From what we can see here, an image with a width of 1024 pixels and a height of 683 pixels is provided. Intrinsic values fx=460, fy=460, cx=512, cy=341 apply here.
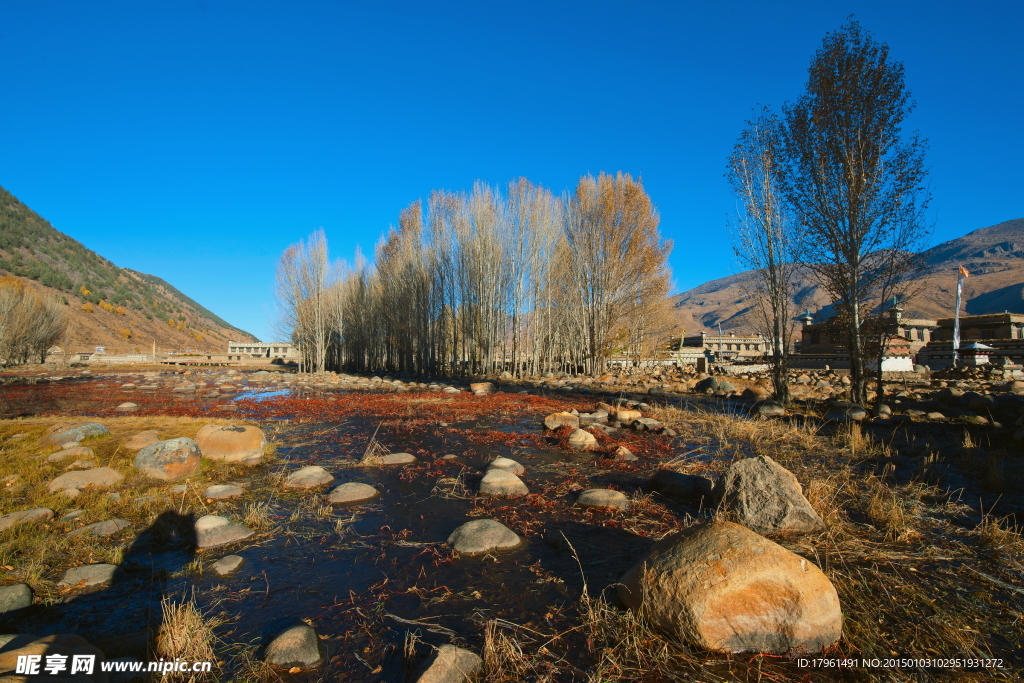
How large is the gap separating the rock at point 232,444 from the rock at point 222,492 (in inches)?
49.9

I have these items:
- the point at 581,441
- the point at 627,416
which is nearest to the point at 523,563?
the point at 581,441

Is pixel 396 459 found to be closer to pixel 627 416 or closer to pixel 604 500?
pixel 604 500

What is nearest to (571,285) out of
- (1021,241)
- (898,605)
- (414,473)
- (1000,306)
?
(414,473)

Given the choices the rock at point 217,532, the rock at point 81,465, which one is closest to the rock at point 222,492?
the rock at point 217,532

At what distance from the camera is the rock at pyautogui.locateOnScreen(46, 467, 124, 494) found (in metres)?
5.04

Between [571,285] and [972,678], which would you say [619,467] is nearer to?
[972,678]

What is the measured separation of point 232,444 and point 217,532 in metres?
3.10

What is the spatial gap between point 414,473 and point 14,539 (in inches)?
152

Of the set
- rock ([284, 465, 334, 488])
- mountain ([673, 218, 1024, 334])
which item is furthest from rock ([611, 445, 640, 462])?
mountain ([673, 218, 1024, 334])

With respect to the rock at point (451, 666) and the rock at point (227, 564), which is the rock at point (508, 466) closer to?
the rock at point (227, 564)

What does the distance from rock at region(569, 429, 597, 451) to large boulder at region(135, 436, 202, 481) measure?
561cm

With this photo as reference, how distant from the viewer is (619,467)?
679cm

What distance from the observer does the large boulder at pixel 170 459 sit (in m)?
5.71

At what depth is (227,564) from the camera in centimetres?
367
